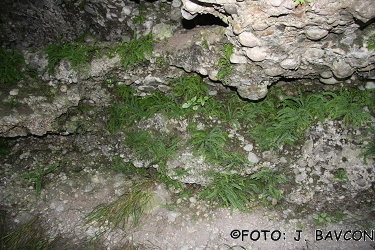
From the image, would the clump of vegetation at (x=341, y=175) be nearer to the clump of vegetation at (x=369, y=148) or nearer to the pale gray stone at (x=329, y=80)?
the clump of vegetation at (x=369, y=148)

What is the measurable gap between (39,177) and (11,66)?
2640 millimetres

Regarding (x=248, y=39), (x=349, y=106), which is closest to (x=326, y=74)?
(x=349, y=106)

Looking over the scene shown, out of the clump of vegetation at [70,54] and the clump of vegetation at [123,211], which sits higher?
the clump of vegetation at [70,54]

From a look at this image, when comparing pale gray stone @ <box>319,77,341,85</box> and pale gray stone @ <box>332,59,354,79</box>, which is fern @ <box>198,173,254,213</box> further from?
pale gray stone @ <box>332,59,354,79</box>

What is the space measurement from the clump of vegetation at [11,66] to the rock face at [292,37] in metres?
A: 4.08

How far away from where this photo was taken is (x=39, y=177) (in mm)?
6430

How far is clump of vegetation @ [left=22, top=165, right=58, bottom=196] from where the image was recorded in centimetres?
632

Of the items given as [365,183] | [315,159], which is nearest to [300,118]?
[315,159]

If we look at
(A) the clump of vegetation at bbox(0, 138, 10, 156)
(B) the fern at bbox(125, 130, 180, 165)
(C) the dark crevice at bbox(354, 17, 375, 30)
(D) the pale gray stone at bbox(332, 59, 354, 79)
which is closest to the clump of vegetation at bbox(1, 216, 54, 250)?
(A) the clump of vegetation at bbox(0, 138, 10, 156)

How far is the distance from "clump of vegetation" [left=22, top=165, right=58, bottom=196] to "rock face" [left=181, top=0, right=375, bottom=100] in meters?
4.78

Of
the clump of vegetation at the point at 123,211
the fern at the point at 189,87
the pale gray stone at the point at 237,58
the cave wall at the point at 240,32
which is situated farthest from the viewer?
the fern at the point at 189,87

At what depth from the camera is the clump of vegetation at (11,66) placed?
242 inches

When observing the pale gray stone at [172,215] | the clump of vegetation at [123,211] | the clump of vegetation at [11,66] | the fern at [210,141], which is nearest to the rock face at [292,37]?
the fern at [210,141]

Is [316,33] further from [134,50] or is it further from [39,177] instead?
[39,177]
